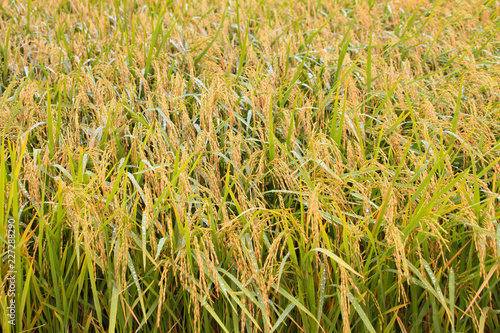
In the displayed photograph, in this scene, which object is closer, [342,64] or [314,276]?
[314,276]

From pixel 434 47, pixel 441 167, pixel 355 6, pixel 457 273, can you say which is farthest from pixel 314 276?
pixel 355 6

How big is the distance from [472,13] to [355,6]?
3.46 ft

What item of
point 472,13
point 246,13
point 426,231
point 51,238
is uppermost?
point 246,13

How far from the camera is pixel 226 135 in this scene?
74.5 inches

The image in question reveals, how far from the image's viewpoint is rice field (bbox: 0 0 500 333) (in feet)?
4.25

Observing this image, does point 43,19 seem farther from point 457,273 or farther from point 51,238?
point 457,273

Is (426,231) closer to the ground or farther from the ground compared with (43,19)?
closer to the ground

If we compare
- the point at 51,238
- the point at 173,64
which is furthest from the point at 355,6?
the point at 51,238

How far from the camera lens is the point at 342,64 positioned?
7.62 feet

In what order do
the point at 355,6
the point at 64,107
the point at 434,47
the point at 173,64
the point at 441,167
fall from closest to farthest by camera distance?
the point at 441,167 < the point at 64,107 < the point at 173,64 < the point at 434,47 < the point at 355,6

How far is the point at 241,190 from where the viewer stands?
1.61m

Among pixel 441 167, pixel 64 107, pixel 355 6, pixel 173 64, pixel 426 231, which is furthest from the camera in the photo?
pixel 355 6

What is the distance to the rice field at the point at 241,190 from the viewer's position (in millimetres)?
1297

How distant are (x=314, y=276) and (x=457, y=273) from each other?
21.2 inches
